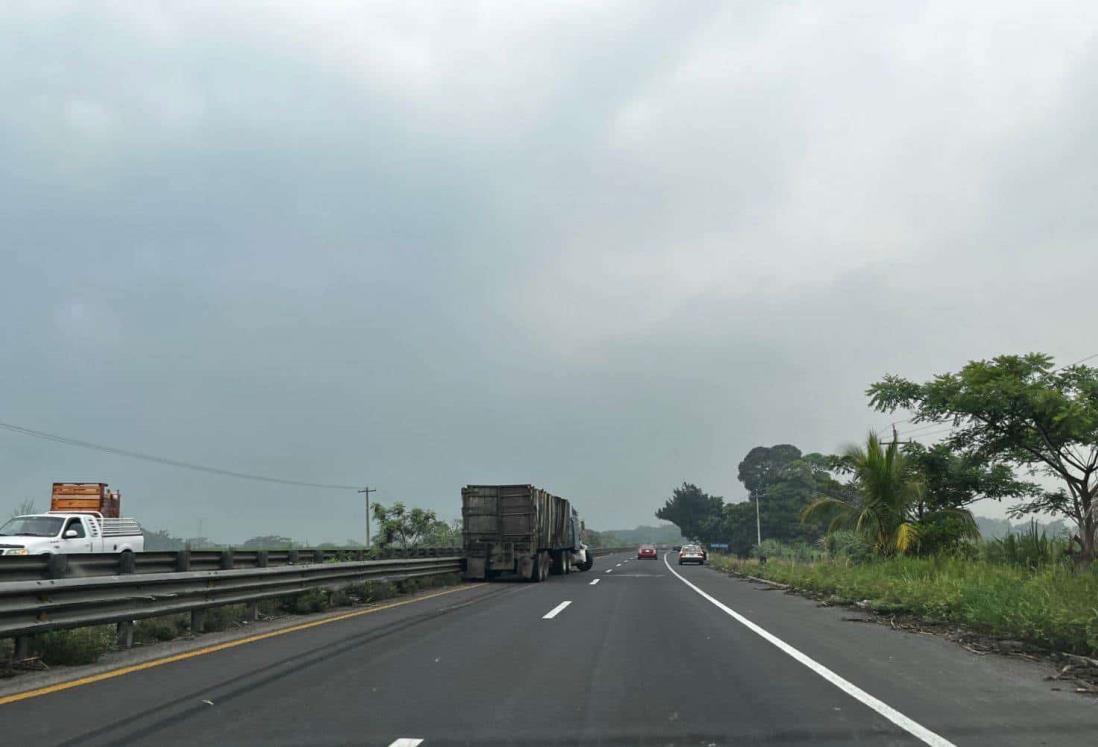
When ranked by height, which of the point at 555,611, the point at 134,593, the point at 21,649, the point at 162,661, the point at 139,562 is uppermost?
the point at 139,562

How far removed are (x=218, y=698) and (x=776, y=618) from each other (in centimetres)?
976

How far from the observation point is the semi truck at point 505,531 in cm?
2719

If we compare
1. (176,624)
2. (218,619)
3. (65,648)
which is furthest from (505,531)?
(65,648)

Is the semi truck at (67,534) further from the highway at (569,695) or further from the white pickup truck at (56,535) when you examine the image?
the highway at (569,695)

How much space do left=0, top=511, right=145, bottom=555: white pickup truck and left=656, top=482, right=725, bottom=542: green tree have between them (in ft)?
410

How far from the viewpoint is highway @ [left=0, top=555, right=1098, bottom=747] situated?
562 cm

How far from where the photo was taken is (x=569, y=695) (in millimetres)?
7004

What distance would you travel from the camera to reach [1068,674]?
7.90 meters

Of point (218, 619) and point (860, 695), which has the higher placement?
point (218, 619)

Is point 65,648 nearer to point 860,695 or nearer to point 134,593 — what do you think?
point 134,593

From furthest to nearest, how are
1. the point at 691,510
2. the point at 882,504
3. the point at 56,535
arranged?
the point at 691,510 → the point at 882,504 → the point at 56,535

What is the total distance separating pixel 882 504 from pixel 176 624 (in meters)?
17.1

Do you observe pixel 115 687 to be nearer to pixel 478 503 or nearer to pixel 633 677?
pixel 633 677

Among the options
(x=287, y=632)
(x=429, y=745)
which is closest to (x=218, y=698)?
(x=429, y=745)
